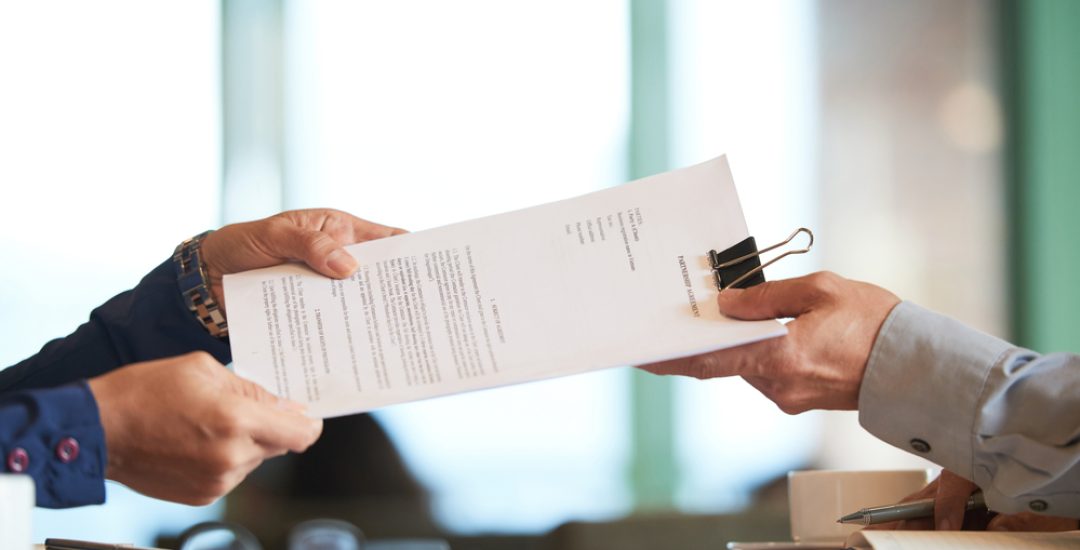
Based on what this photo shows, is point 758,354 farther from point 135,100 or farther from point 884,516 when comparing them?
point 135,100

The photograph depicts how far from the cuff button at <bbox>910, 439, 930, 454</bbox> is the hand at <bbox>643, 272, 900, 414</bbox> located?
0.07 metres

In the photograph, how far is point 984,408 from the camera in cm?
90

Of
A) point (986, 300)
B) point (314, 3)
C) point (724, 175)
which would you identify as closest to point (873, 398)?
point (724, 175)

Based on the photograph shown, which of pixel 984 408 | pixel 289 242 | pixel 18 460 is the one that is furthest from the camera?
pixel 289 242

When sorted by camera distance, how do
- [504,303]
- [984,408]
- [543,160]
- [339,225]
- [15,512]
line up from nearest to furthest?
[15,512] < [984,408] < [504,303] < [339,225] < [543,160]

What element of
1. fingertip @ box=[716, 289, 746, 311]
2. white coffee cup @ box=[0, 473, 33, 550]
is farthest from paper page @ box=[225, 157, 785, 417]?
white coffee cup @ box=[0, 473, 33, 550]

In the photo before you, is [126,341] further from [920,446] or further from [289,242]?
[920,446]

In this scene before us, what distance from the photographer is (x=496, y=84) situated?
3.15 meters

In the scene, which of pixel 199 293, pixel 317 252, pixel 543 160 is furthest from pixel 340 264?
pixel 543 160

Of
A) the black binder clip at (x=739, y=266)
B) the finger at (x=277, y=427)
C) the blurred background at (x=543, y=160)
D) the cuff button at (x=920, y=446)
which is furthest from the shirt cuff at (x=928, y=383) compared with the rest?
the blurred background at (x=543, y=160)

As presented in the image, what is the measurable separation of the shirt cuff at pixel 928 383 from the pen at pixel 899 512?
48mm

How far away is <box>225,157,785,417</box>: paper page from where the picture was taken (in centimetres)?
94

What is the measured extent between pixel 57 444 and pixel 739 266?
0.64 meters

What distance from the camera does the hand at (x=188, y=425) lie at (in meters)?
0.84
